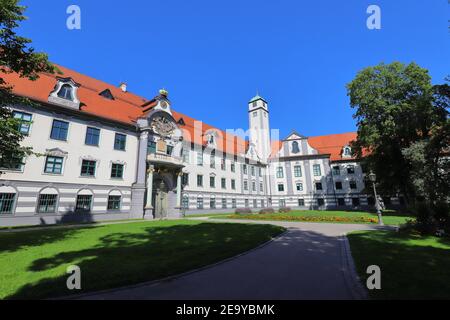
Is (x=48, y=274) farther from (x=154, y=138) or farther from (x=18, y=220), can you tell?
(x=154, y=138)

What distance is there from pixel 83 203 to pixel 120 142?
729 cm

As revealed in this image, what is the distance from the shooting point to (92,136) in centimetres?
2297

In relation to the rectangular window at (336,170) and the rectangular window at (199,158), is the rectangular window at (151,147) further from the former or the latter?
the rectangular window at (336,170)

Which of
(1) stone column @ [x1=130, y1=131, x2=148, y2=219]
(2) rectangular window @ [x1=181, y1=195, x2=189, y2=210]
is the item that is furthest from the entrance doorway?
(2) rectangular window @ [x1=181, y1=195, x2=189, y2=210]

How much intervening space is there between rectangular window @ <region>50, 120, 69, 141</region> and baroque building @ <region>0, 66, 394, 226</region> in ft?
0.25

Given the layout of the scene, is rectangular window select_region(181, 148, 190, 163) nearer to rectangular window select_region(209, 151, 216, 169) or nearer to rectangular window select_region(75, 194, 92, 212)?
rectangular window select_region(209, 151, 216, 169)

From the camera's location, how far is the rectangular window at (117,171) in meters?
24.0

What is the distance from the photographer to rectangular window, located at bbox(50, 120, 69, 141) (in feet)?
66.9

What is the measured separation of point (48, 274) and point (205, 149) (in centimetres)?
3076

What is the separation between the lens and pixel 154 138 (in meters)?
27.6

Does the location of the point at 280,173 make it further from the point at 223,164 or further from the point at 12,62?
the point at 12,62

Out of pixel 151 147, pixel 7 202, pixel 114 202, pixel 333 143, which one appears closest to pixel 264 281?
pixel 7 202

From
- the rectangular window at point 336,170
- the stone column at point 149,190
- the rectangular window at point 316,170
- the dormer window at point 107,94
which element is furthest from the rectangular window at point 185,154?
the rectangular window at point 336,170
